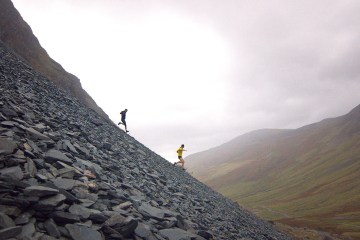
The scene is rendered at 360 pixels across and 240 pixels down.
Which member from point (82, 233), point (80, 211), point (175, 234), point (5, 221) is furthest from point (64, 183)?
point (175, 234)

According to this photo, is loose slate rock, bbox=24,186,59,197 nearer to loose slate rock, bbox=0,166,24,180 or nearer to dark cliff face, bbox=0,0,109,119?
loose slate rock, bbox=0,166,24,180

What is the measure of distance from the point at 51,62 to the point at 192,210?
3934 cm

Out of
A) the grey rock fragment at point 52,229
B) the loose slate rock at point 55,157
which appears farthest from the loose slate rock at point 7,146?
the grey rock fragment at point 52,229

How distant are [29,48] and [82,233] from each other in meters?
45.4

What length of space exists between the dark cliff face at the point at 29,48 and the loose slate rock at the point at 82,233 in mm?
37829

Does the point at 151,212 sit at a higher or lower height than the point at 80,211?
higher

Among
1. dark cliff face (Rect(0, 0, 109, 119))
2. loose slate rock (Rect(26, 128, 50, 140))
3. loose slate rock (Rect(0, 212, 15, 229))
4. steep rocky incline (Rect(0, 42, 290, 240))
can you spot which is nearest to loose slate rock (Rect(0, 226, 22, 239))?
steep rocky incline (Rect(0, 42, 290, 240))

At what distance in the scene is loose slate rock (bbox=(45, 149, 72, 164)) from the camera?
40.3 feet

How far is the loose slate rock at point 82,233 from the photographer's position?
8.83m

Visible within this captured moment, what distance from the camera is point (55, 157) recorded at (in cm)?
1259

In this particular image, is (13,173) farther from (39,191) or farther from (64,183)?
(64,183)

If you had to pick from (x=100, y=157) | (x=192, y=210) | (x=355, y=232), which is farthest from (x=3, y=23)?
(x=355, y=232)

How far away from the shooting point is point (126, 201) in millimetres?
13039

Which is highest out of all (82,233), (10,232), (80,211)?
(80,211)
